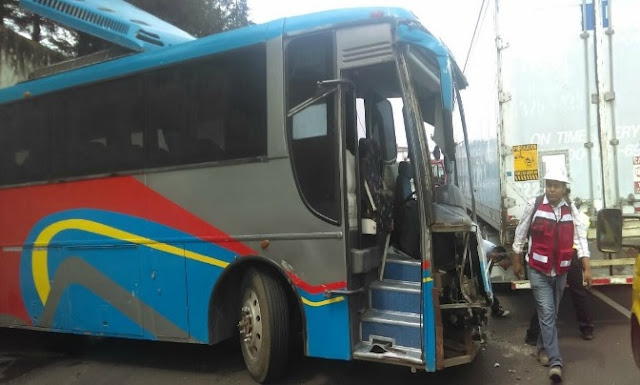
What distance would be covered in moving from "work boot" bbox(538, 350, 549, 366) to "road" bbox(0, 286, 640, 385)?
7cm

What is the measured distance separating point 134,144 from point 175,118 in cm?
60

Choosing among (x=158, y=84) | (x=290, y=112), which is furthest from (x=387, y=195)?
(x=158, y=84)

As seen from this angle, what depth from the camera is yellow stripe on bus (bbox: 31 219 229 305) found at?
16.3 ft

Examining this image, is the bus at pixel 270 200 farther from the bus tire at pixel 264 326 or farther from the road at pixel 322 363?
the road at pixel 322 363

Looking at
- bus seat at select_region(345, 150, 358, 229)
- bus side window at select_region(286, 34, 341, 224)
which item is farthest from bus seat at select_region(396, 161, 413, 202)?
bus side window at select_region(286, 34, 341, 224)

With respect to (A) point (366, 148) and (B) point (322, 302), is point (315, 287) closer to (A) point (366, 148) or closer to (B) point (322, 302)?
(B) point (322, 302)

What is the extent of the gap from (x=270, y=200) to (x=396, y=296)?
1.34 metres

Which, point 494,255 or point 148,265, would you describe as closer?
point 148,265

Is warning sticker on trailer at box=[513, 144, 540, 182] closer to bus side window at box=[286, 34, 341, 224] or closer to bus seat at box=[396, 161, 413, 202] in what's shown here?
bus seat at box=[396, 161, 413, 202]

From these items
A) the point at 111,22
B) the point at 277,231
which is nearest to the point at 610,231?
the point at 277,231

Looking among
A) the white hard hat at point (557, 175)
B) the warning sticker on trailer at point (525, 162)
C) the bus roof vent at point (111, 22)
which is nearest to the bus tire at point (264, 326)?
the white hard hat at point (557, 175)

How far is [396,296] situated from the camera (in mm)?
4320

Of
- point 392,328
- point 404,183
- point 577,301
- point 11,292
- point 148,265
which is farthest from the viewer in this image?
point 11,292

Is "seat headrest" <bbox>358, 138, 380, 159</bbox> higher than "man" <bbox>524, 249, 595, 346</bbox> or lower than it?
higher
